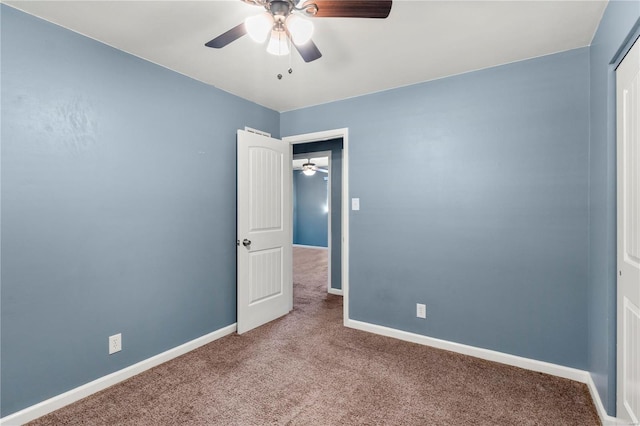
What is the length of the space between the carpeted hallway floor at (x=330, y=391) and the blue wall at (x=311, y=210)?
7.24 m

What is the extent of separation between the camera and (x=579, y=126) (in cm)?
228

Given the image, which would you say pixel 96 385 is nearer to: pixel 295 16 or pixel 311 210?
pixel 295 16

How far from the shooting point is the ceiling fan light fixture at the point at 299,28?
1515mm

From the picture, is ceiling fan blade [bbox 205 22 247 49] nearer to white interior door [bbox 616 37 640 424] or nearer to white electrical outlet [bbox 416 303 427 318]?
white interior door [bbox 616 37 640 424]

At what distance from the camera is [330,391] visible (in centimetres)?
216

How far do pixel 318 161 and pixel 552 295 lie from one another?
6.93m

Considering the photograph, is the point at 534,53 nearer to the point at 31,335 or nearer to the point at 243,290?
the point at 243,290

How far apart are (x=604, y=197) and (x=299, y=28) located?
2.04 metres

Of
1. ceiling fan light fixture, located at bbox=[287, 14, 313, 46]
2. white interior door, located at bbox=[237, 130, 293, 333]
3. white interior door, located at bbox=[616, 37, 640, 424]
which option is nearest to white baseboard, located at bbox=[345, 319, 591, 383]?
white interior door, located at bbox=[616, 37, 640, 424]

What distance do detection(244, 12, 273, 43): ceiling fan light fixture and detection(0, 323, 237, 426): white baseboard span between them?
2.48 meters

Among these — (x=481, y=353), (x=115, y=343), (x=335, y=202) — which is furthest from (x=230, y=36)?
(x=335, y=202)

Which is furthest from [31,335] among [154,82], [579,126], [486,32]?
[579,126]

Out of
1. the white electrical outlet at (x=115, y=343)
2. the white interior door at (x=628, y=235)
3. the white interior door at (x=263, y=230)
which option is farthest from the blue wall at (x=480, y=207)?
the white electrical outlet at (x=115, y=343)

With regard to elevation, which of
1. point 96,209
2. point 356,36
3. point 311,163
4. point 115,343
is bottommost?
point 115,343
